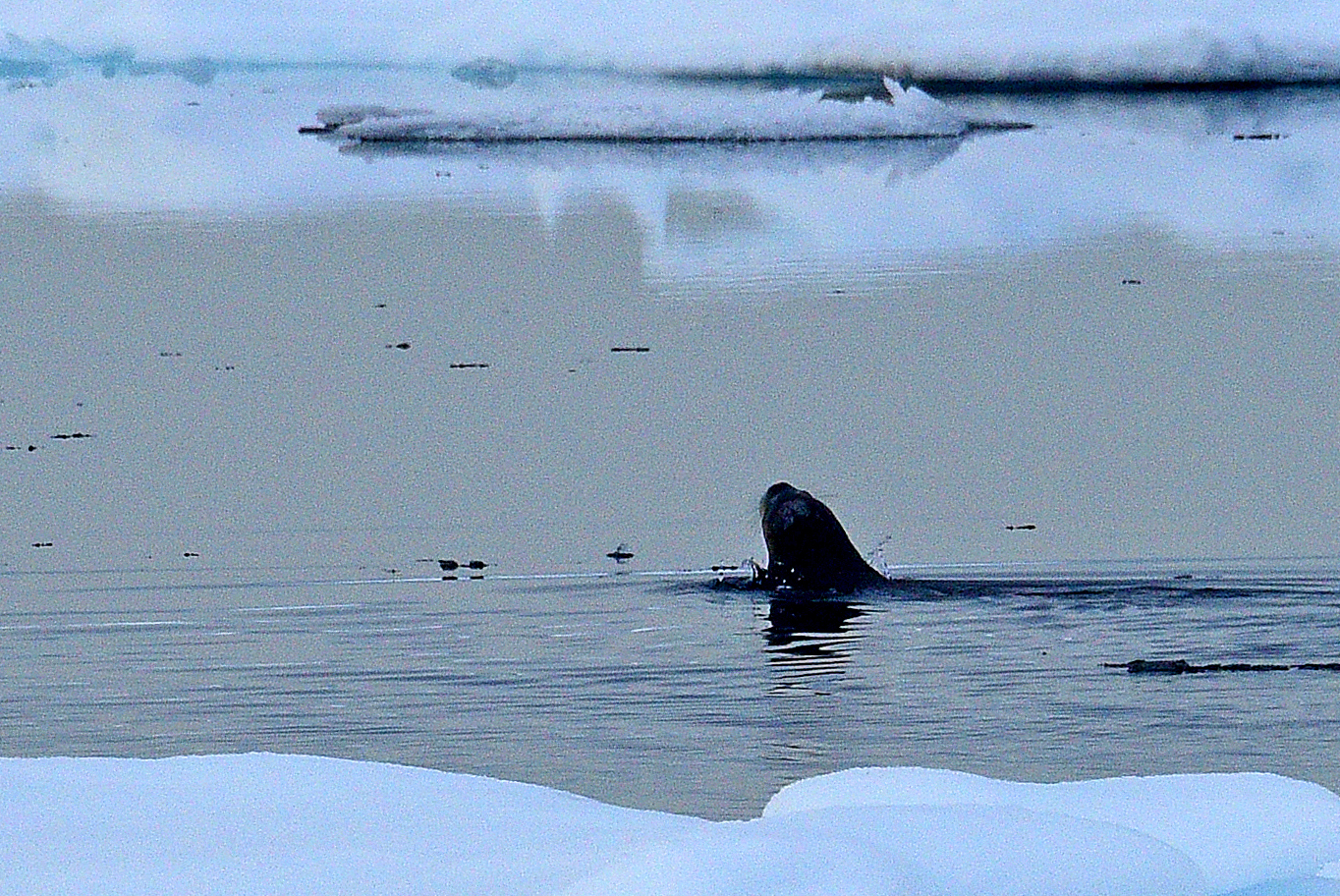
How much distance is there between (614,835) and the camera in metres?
5.68

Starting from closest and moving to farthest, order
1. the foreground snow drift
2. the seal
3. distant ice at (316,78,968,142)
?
1. the foreground snow drift
2. the seal
3. distant ice at (316,78,968,142)

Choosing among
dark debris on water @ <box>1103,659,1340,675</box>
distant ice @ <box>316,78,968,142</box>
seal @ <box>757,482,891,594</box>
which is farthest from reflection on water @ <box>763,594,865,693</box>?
distant ice @ <box>316,78,968,142</box>

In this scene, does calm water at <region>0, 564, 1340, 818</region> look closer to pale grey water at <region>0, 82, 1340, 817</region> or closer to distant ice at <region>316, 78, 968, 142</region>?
pale grey water at <region>0, 82, 1340, 817</region>

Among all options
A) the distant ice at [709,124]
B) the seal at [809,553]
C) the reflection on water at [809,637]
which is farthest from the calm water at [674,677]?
the distant ice at [709,124]

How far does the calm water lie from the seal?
0.43 m

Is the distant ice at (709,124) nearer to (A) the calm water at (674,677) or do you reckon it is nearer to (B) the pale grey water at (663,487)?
(B) the pale grey water at (663,487)

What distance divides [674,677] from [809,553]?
2.53 m

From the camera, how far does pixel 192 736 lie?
8570mm

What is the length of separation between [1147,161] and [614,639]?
31.7 metres

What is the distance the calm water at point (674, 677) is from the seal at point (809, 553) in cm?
43

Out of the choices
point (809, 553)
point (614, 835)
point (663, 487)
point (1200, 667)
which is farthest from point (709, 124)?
point (614, 835)

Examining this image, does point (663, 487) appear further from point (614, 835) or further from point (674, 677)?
point (614, 835)

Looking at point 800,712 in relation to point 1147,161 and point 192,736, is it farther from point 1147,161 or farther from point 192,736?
point 1147,161

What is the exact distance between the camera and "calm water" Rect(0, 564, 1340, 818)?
8211 millimetres
